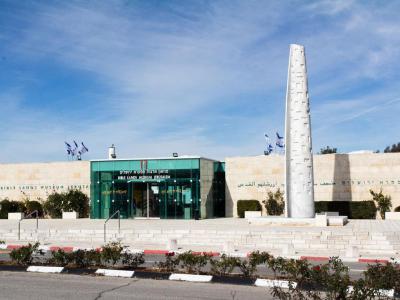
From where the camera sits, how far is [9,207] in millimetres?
41062

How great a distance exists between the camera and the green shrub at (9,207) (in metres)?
40.9

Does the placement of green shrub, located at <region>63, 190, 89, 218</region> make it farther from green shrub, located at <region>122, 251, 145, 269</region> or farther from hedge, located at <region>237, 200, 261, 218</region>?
green shrub, located at <region>122, 251, 145, 269</region>

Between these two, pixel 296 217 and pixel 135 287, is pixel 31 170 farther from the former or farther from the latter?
pixel 135 287

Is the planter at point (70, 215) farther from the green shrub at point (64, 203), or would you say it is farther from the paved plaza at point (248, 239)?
the paved plaza at point (248, 239)

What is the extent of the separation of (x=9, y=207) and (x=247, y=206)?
61.5ft

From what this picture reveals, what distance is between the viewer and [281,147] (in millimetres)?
46438

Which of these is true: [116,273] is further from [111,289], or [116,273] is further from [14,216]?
[14,216]

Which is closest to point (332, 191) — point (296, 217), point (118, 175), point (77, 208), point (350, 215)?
point (350, 215)

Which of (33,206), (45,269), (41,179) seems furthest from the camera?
(41,179)

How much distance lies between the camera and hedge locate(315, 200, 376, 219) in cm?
3469

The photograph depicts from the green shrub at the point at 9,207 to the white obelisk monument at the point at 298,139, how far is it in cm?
2333

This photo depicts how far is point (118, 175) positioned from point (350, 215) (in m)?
17.2

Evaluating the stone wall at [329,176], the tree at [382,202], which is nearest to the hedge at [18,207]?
the stone wall at [329,176]

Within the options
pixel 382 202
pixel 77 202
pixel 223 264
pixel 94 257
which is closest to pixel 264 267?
pixel 223 264
